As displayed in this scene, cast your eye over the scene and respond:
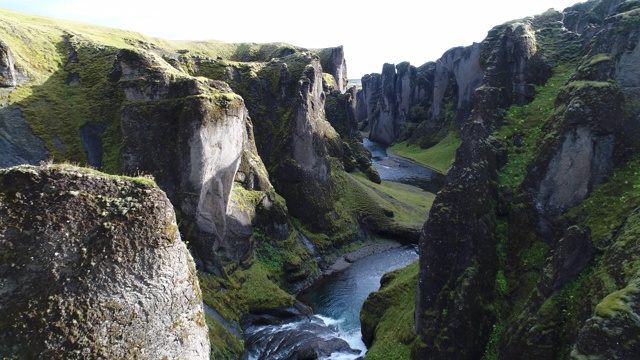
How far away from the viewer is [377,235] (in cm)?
7225

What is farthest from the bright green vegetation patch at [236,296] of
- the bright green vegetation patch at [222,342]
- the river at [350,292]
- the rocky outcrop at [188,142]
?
the river at [350,292]

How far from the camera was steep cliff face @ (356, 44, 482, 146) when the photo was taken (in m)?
136

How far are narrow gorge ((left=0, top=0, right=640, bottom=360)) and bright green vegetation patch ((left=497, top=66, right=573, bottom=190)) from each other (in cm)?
13

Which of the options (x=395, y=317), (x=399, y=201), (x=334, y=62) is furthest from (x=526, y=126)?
(x=334, y=62)

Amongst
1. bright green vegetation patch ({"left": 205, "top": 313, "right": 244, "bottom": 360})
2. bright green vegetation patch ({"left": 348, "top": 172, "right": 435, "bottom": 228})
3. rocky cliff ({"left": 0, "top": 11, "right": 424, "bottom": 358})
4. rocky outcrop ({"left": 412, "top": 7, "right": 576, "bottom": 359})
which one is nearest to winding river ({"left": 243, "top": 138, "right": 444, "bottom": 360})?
bright green vegetation patch ({"left": 205, "top": 313, "right": 244, "bottom": 360})

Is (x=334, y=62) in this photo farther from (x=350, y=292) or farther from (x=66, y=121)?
(x=66, y=121)

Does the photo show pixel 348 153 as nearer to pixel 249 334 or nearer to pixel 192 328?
pixel 249 334

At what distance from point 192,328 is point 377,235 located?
57129 millimetres

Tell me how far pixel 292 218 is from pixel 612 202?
46730mm

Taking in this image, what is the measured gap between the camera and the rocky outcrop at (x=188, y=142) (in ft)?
134

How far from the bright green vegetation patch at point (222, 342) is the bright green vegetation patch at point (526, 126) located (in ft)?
79.0

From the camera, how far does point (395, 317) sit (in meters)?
35.9

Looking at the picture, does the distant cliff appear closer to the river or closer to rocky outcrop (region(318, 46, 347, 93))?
the river

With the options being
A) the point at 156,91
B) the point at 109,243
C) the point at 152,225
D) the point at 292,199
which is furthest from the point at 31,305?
the point at 292,199
